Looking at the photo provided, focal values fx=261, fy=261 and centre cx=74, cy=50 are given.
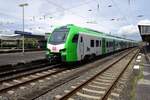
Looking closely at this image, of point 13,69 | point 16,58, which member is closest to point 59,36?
point 13,69

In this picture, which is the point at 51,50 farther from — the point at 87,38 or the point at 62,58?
the point at 87,38

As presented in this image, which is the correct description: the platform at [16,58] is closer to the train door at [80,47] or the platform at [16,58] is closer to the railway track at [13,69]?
the railway track at [13,69]

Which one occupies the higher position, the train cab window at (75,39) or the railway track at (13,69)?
the train cab window at (75,39)

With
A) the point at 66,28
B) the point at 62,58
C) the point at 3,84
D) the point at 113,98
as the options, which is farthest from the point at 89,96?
the point at 66,28

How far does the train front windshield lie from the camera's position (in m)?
18.6

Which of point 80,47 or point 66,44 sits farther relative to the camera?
point 80,47

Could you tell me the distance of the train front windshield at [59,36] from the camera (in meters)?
18.6

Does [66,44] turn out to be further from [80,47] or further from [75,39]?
[80,47]

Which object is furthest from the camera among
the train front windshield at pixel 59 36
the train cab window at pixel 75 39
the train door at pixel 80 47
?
the train door at pixel 80 47

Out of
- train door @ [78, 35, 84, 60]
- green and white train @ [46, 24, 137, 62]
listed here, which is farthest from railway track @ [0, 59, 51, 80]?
train door @ [78, 35, 84, 60]

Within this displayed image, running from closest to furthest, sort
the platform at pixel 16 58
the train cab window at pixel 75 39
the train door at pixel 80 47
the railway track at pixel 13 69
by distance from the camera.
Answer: the railway track at pixel 13 69, the train cab window at pixel 75 39, the train door at pixel 80 47, the platform at pixel 16 58

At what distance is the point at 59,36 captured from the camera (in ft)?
62.2

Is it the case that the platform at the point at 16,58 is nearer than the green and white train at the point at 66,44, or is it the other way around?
the green and white train at the point at 66,44

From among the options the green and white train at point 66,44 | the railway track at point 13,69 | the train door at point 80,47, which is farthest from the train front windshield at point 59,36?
the railway track at point 13,69
